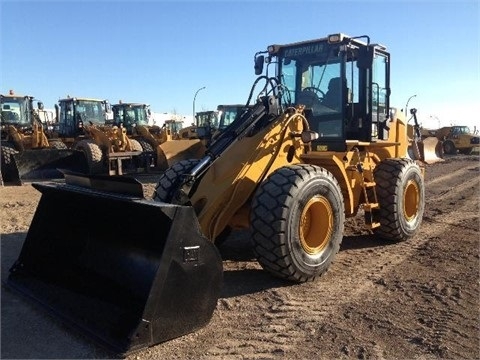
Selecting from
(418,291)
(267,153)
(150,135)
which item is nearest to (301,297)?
(418,291)

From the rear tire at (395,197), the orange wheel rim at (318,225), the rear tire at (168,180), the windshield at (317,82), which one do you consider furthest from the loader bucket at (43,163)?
the orange wheel rim at (318,225)

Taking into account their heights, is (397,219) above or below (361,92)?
below

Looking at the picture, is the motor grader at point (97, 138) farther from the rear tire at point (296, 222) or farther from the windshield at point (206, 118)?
the rear tire at point (296, 222)

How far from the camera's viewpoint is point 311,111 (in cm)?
610

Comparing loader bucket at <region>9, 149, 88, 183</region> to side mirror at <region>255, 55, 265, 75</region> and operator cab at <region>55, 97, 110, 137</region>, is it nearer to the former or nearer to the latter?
operator cab at <region>55, 97, 110, 137</region>

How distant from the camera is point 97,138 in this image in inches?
617

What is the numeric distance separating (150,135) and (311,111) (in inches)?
496

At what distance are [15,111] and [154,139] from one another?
5146 mm

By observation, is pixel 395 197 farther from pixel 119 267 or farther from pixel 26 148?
pixel 26 148

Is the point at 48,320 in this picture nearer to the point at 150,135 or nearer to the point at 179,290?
the point at 179,290

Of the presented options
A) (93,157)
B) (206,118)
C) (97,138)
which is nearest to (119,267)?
(93,157)

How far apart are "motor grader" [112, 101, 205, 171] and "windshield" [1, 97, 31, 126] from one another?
350 cm

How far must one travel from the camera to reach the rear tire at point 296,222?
4.26 metres

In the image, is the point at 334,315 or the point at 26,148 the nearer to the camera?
the point at 334,315
